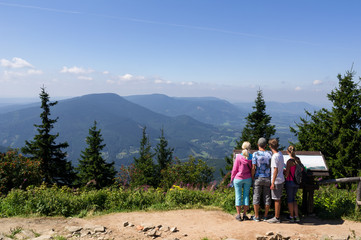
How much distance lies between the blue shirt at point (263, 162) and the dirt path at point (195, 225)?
1340mm

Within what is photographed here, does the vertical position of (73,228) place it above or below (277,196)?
below

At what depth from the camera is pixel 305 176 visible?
6.27 meters

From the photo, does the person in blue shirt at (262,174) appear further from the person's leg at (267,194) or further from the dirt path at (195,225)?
the dirt path at (195,225)

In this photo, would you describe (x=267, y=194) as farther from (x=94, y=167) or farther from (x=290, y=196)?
(x=94, y=167)

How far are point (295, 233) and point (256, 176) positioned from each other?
1582mm

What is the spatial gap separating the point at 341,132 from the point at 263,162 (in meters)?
17.2

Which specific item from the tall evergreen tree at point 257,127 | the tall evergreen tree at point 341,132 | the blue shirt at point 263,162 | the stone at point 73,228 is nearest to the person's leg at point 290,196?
the blue shirt at point 263,162

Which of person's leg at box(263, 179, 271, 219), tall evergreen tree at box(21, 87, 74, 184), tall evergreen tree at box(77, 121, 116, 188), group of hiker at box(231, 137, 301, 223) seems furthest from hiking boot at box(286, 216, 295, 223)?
tall evergreen tree at box(21, 87, 74, 184)

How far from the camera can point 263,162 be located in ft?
19.5

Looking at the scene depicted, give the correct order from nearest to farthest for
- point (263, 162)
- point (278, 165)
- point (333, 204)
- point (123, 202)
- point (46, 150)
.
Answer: point (278, 165) < point (263, 162) < point (333, 204) < point (123, 202) < point (46, 150)

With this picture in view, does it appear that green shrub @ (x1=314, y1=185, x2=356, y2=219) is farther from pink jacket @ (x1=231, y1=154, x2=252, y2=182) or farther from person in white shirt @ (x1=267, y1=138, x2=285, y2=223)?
pink jacket @ (x1=231, y1=154, x2=252, y2=182)

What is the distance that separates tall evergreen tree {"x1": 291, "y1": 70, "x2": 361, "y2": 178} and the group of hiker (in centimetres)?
1530

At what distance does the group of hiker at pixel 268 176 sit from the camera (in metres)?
5.84

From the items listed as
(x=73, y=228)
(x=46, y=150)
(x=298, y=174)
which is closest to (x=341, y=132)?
(x=298, y=174)
